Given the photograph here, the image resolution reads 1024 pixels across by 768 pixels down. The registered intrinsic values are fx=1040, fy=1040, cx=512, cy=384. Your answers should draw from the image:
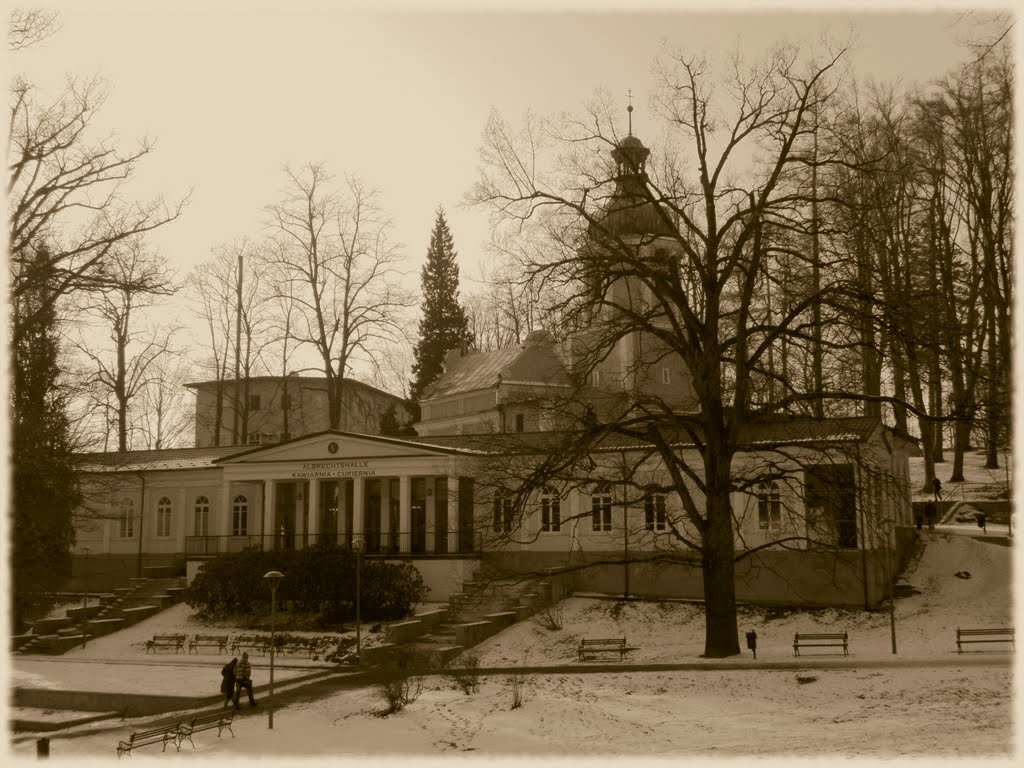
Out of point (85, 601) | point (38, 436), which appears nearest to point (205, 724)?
point (38, 436)

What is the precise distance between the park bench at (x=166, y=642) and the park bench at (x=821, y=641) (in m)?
16.8

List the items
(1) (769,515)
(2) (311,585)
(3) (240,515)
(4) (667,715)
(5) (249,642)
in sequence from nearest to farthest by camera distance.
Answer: (4) (667,715) < (5) (249,642) < (1) (769,515) < (2) (311,585) < (3) (240,515)

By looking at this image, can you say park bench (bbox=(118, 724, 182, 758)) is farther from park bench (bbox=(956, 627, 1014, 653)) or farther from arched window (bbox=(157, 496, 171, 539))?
arched window (bbox=(157, 496, 171, 539))

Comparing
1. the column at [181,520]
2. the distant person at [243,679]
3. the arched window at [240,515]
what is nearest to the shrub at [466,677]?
the distant person at [243,679]

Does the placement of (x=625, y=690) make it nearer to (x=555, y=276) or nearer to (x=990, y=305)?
(x=555, y=276)

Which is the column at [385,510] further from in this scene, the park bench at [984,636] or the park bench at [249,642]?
the park bench at [984,636]

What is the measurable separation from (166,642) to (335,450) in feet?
29.7

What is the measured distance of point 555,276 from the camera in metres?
22.5

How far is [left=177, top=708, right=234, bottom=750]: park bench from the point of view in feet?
58.2

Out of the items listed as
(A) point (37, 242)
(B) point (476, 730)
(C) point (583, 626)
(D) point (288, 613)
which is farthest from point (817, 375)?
(A) point (37, 242)

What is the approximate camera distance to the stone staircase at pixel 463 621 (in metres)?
26.0

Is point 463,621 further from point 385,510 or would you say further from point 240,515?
point 240,515

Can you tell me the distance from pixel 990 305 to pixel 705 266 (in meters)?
16.0

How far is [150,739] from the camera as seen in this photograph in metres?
18.5
